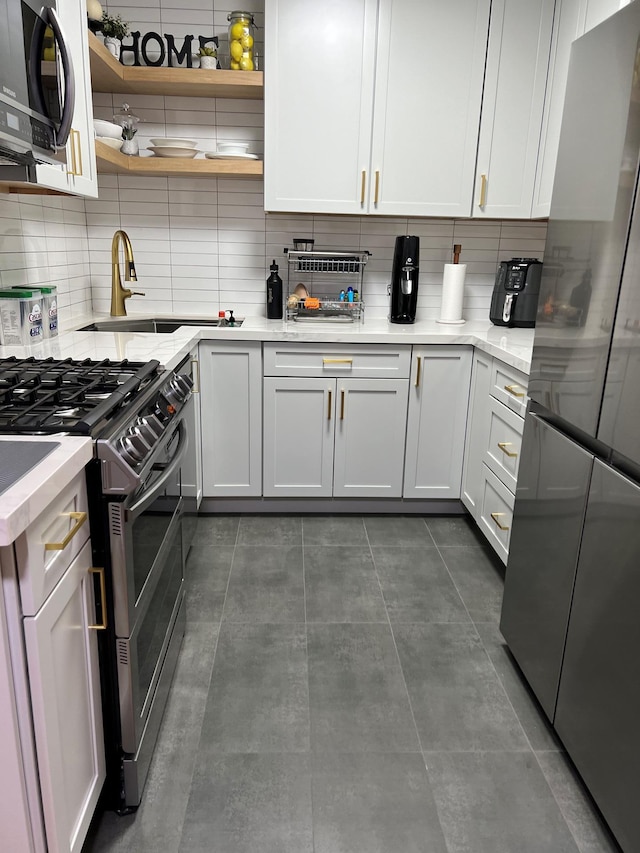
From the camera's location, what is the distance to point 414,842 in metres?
1.40

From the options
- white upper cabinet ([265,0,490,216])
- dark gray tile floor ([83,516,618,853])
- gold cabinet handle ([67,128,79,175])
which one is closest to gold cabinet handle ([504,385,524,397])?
dark gray tile floor ([83,516,618,853])

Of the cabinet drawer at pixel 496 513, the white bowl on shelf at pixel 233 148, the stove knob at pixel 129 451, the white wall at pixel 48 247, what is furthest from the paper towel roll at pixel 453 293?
the stove knob at pixel 129 451

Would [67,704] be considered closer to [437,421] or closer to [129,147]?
[437,421]

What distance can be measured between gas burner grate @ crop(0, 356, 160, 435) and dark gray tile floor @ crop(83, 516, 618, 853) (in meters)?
0.93

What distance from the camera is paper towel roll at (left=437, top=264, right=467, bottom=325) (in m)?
3.10

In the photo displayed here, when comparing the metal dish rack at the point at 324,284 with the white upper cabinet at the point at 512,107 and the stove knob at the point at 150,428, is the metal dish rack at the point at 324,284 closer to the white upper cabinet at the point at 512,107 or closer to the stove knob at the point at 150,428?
the white upper cabinet at the point at 512,107

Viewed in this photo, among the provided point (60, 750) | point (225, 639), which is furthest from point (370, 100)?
point (60, 750)

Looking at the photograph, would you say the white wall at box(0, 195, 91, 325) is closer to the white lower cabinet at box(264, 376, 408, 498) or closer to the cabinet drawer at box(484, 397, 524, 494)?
the white lower cabinet at box(264, 376, 408, 498)

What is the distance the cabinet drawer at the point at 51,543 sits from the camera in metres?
0.95

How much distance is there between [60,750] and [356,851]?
713 mm

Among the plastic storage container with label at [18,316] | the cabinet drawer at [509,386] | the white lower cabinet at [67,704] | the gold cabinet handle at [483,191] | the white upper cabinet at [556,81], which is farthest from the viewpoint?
the gold cabinet handle at [483,191]

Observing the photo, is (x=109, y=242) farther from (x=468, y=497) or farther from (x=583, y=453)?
(x=583, y=453)

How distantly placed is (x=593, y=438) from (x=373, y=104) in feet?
6.65

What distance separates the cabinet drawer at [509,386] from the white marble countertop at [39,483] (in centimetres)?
154
